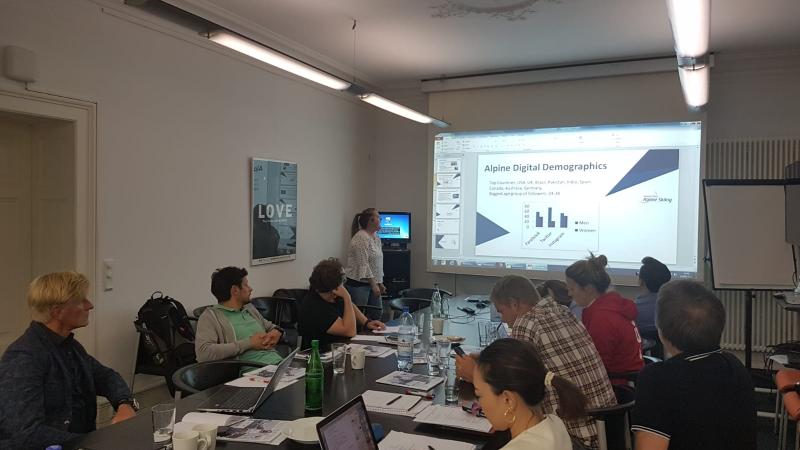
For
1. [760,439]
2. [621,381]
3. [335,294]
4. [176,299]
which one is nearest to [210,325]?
[335,294]

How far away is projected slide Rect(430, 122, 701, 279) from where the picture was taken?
6.10 metres

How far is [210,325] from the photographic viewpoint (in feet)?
10.3

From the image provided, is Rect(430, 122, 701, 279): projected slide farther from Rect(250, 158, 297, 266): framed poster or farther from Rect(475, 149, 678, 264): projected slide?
Rect(250, 158, 297, 266): framed poster

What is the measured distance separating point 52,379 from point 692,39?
3989 mm

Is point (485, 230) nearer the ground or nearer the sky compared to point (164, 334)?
nearer the sky

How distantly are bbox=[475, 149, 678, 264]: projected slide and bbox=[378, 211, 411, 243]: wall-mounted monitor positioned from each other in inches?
36.0

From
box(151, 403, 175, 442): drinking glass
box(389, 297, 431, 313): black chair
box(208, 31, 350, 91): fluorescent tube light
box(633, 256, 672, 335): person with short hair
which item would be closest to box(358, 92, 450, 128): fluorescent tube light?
box(208, 31, 350, 91): fluorescent tube light

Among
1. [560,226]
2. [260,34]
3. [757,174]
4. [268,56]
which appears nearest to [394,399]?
[268,56]

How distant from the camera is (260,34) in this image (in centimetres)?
543

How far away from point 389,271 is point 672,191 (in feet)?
11.1

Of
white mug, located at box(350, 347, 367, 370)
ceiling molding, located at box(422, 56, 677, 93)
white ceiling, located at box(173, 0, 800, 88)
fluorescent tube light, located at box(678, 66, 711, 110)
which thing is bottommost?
white mug, located at box(350, 347, 367, 370)

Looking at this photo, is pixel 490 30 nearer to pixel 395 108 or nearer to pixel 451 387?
pixel 395 108

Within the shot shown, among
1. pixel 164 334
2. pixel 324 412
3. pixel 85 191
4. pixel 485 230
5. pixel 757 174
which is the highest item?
pixel 757 174

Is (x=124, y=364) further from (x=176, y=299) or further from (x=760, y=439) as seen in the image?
(x=760, y=439)
